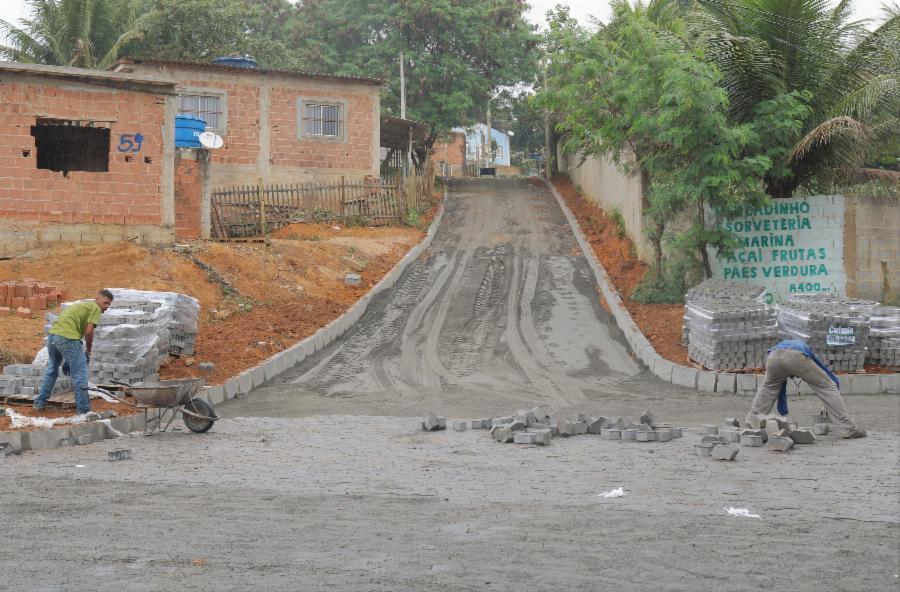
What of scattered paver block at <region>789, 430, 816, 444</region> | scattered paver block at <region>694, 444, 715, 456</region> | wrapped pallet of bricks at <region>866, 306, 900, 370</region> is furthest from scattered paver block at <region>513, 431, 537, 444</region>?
wrapped pallet of bricks at <region>866, 306, 900, 370</region>

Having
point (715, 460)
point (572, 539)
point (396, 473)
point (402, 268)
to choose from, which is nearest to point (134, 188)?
point (402, 268)

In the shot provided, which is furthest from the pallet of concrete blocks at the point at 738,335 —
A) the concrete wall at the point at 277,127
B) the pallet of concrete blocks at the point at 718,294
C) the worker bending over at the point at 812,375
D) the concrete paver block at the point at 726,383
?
the concrete wall at the point at 277,127

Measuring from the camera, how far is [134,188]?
21.9 meters

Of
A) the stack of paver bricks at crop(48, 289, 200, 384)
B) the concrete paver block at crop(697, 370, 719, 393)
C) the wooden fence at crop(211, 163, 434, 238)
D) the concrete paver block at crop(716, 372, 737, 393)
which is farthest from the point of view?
the wooden fence at crop(211, 163, 434, 238)

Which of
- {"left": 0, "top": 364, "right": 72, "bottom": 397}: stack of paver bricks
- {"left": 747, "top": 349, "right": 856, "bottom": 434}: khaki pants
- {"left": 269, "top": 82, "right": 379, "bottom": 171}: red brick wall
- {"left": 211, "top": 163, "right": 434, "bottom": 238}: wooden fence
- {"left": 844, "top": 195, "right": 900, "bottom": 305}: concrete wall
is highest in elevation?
{"left": 269, "top": 82, "right": 379, "bottom": 171}: red brick wall

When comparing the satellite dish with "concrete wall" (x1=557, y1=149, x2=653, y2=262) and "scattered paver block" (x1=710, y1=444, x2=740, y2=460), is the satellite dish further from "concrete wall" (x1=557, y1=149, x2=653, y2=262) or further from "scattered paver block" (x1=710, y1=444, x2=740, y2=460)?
"scattered paver block" (x1=710, y1=444, x2=740, y2=460)

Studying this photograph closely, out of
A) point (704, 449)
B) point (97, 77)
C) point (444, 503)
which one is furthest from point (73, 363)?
point (97, 77)

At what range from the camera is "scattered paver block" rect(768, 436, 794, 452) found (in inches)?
406

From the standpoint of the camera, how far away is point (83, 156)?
22.5 m

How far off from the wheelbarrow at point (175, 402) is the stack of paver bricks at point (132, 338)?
1.47m

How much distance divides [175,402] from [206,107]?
70.1 feet

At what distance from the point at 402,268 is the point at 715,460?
1634cm

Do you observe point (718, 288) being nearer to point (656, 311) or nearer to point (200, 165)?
point (656, 311)

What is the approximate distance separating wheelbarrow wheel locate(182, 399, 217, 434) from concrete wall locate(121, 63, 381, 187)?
64.9 feet
